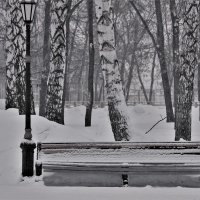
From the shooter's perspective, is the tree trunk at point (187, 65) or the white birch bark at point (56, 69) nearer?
the tree trunk at point (187, 65)

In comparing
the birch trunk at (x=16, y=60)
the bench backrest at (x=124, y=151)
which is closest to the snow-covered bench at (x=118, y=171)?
the bench backrest at (x=124, y=151)

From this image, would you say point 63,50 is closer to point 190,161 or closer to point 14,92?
point 14,92

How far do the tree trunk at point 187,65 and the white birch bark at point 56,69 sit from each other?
4.03m

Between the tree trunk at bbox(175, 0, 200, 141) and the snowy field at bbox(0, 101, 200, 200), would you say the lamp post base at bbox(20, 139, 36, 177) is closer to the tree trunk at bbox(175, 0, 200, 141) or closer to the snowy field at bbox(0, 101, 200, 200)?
the snowy field at bbox(0, 101, 200, 200)

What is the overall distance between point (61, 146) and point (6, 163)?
1.57m

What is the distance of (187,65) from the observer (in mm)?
13672

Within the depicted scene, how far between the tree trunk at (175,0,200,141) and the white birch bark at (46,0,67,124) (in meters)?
4.03

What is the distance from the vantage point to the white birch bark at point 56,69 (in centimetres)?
1492

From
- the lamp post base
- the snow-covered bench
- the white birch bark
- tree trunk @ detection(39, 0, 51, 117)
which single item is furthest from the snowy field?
tree trunk @ detection(39, 0, 51, 117)

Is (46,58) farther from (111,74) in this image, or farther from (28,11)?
(28,11)

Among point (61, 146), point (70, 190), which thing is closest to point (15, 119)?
point (61, 146)

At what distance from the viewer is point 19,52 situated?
14891 mm

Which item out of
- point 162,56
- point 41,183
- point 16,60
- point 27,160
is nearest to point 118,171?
point 41,183

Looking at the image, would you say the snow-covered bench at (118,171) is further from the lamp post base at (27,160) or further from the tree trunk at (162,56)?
the tree trunk at (162,56)
